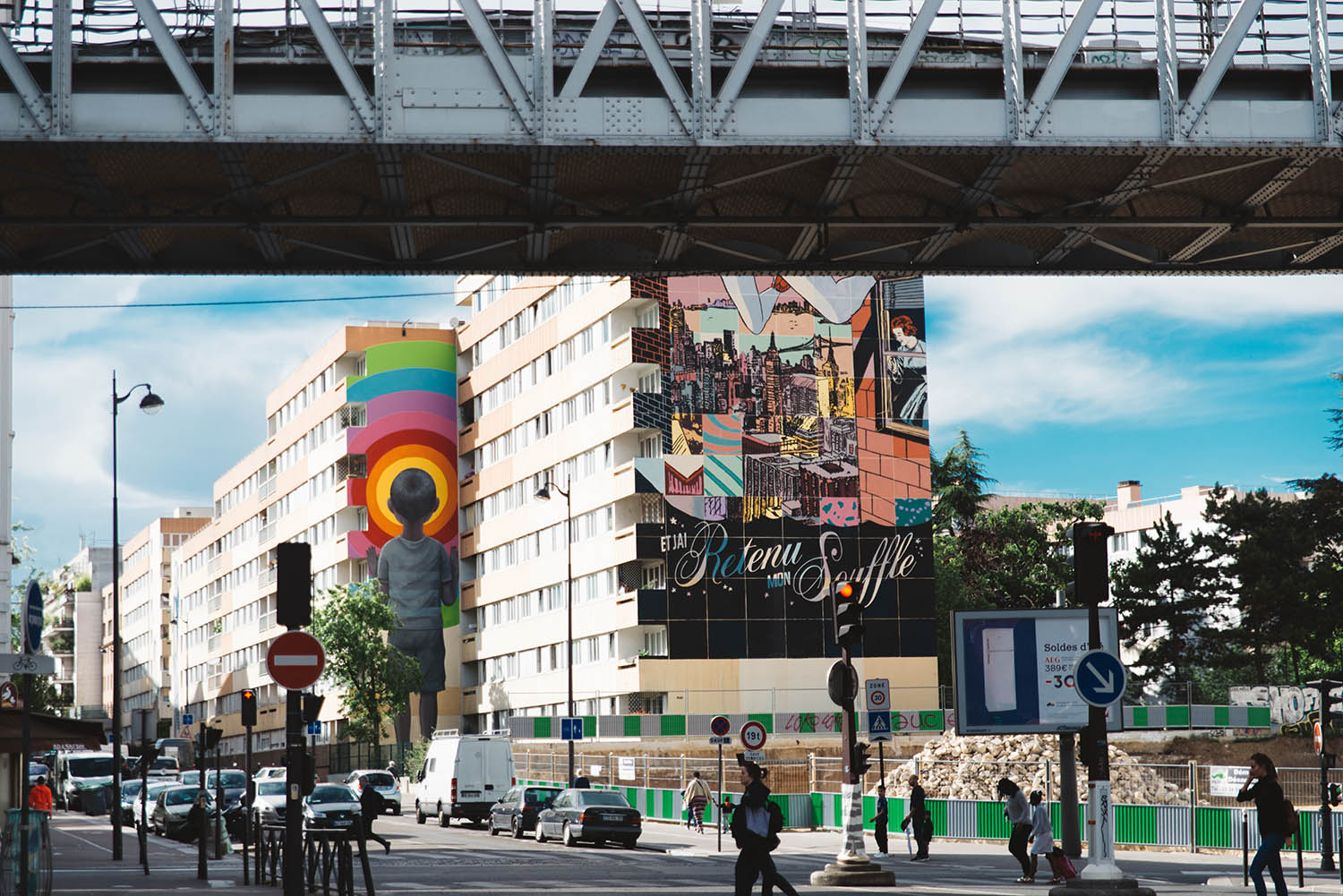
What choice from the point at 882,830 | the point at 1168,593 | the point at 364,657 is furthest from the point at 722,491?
the point at 882,830

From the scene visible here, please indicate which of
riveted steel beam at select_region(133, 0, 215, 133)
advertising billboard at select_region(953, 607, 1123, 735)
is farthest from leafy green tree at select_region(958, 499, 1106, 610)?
riveted steel beam at select_region(133, 0, 215, 133)

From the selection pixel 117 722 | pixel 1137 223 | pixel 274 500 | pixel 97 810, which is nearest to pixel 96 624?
pixel 274 500

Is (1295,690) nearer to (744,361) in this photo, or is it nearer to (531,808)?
(744,361)

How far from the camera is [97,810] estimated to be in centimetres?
6731

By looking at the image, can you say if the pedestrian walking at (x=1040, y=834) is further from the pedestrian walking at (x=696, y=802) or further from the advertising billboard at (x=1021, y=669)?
the pedestrian walking at (x=696, y=802)

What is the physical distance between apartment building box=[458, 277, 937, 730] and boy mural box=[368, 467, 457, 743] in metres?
8.33

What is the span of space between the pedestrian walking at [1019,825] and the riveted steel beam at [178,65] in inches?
666

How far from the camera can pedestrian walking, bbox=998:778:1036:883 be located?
2675 centimetres

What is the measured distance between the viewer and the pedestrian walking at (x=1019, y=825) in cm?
2675

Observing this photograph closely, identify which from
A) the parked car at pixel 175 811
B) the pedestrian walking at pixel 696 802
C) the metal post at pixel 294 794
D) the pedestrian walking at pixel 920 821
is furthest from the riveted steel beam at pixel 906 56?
the parked car at pixel 175 811

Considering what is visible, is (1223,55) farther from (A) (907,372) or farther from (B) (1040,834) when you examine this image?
(A) (907,372)

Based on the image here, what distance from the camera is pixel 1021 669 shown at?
31.8 metres

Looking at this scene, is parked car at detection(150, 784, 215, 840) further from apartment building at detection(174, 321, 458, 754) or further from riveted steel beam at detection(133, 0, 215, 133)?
apartment building at detection(174, 321, 458, 754)

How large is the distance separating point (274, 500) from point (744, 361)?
47242mm
